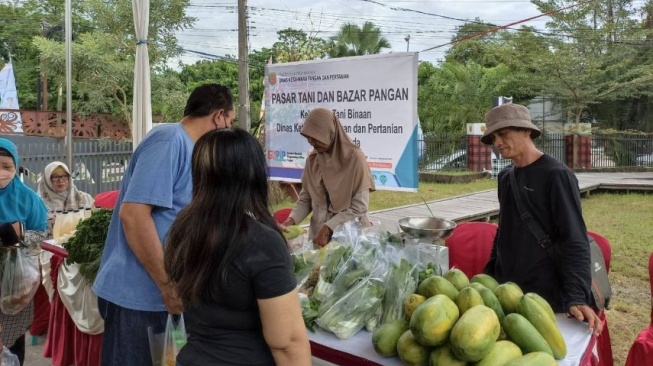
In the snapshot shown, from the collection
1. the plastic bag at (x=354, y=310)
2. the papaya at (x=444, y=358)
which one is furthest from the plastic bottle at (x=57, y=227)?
the papaya at (x=444, y=358)

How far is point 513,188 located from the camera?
7.16 feet

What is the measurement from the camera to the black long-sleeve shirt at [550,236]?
6.35 feet

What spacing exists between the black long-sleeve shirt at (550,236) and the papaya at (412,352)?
74 centimetres

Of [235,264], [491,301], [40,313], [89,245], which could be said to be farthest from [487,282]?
[40,313]

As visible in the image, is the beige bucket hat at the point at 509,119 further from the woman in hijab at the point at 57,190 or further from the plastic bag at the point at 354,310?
the woman in hijab at the point at 57,190

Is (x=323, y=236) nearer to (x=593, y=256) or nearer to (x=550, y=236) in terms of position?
(x=550, y=236)

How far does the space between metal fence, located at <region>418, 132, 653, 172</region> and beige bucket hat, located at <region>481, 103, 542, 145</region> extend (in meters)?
13.9

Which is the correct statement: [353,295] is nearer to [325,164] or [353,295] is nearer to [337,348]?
[337,348]

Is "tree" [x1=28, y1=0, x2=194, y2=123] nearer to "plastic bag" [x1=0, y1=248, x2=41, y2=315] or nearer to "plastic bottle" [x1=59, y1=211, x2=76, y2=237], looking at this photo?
"plastic bottle" [x1=59, y1=211, x2=76, y2=237]

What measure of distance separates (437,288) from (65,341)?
9.29 ft

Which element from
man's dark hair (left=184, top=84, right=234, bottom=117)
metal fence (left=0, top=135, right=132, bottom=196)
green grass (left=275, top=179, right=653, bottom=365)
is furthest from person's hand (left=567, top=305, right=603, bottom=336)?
metal fence (left=0, top=135, right=132, bottom=196)

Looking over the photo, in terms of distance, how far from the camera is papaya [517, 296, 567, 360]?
4.98 feet

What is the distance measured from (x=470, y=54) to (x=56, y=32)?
1924 centimetres

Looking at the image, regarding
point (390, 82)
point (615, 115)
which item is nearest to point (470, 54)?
point (615, 115)
